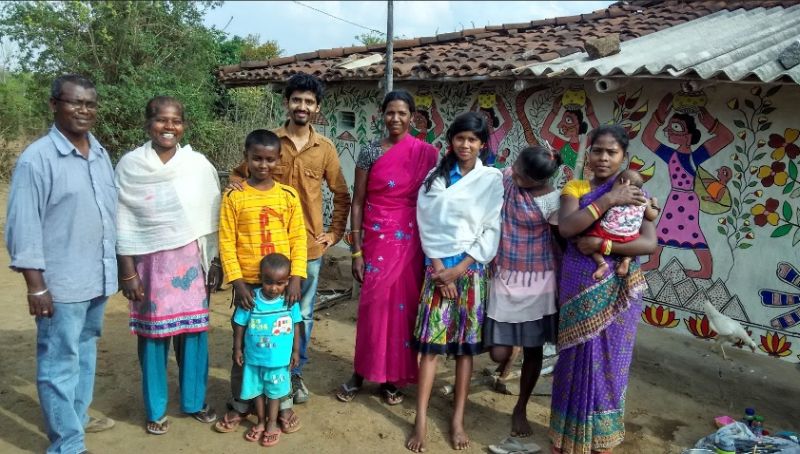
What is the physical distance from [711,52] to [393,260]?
2.90 meters

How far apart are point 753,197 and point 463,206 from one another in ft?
7.86

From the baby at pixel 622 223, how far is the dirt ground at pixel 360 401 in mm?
1158

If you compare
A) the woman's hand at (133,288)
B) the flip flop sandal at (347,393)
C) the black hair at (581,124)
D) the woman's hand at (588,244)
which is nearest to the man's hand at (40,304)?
the woman's hand at (133,288)

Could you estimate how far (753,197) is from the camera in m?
3.96

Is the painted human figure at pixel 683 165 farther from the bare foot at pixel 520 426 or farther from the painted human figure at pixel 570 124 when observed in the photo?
the bare foot at pixel 520 426

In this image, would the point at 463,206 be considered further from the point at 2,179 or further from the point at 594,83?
the point at 2,179

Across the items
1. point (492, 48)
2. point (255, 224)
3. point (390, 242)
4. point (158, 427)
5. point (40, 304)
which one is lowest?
point (158, 427)

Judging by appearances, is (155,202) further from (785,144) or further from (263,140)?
(785,144)

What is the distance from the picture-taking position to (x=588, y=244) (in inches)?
102

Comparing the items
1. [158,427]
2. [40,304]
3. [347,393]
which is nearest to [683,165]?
[347,393]

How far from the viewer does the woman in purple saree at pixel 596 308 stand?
2.57 meters

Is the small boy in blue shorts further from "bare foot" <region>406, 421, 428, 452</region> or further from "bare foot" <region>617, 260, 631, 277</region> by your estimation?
"bare foot" <region>617, 260, 631, 277</region>

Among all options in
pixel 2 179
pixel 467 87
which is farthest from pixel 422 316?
pixel 2 179

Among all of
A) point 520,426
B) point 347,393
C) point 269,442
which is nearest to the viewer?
point 269,442
